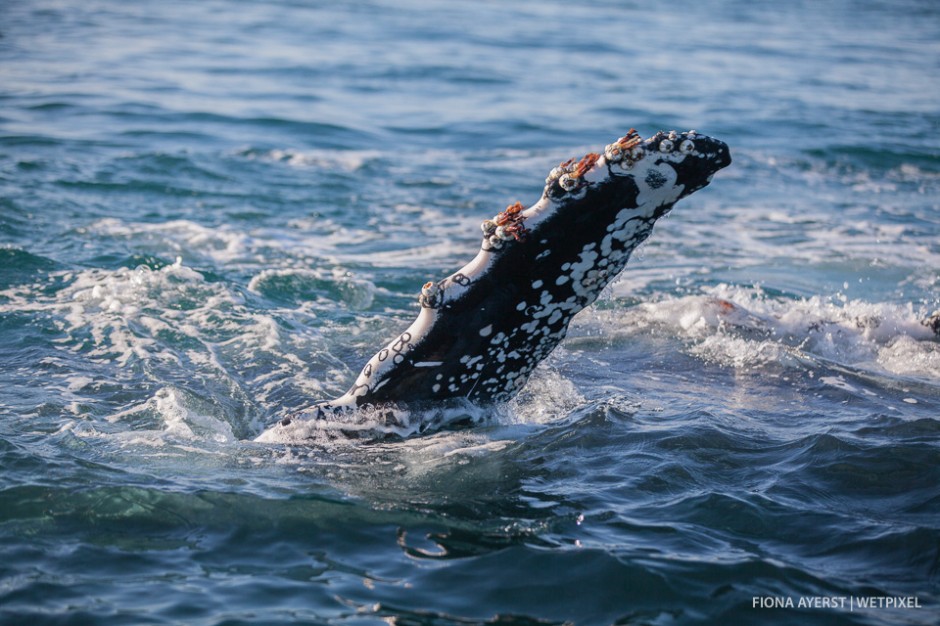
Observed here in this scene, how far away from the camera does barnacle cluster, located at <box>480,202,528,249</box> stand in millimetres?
5055

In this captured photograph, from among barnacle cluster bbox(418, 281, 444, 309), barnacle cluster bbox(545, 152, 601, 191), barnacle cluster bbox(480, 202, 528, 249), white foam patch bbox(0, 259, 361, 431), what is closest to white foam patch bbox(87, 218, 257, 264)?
white foam patch bbox(0, 259, 361, 431)

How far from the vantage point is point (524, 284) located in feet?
17.1

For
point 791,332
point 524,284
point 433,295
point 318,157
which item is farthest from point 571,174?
point 318,157

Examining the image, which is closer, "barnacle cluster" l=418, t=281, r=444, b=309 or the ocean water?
the ocean water

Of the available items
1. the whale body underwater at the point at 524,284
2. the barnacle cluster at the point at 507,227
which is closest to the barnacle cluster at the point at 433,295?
the whale body underwater at the point at 524,284

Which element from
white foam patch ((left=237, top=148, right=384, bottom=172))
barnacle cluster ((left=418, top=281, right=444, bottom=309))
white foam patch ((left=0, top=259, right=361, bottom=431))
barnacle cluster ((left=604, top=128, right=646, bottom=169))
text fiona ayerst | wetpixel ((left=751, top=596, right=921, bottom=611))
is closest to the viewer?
text fiona ayerst | wetpixel ((left=751, top=596, right=921, bottom=611))

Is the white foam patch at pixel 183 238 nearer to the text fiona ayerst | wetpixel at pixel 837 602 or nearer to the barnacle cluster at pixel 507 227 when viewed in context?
the barnacle cluster at pixel 507 227

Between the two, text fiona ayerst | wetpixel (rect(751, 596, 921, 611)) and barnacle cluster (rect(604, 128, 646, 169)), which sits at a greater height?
barnacle cluster (rect(604, 128, 646, 169))

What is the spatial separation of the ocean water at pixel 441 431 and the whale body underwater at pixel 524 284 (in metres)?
0.26

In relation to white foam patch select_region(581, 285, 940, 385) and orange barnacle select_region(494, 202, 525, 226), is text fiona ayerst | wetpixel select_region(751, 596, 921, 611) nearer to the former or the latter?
orange barnacle select_region(494, 202, 525, 226)

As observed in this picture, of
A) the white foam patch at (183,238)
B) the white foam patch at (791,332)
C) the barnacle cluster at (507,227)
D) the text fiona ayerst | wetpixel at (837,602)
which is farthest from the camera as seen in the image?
the white foam patch at (183,238)

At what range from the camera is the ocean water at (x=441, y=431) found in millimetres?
4379

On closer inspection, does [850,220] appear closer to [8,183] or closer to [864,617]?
[864,617]

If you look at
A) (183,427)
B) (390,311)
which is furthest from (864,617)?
(390,311)
